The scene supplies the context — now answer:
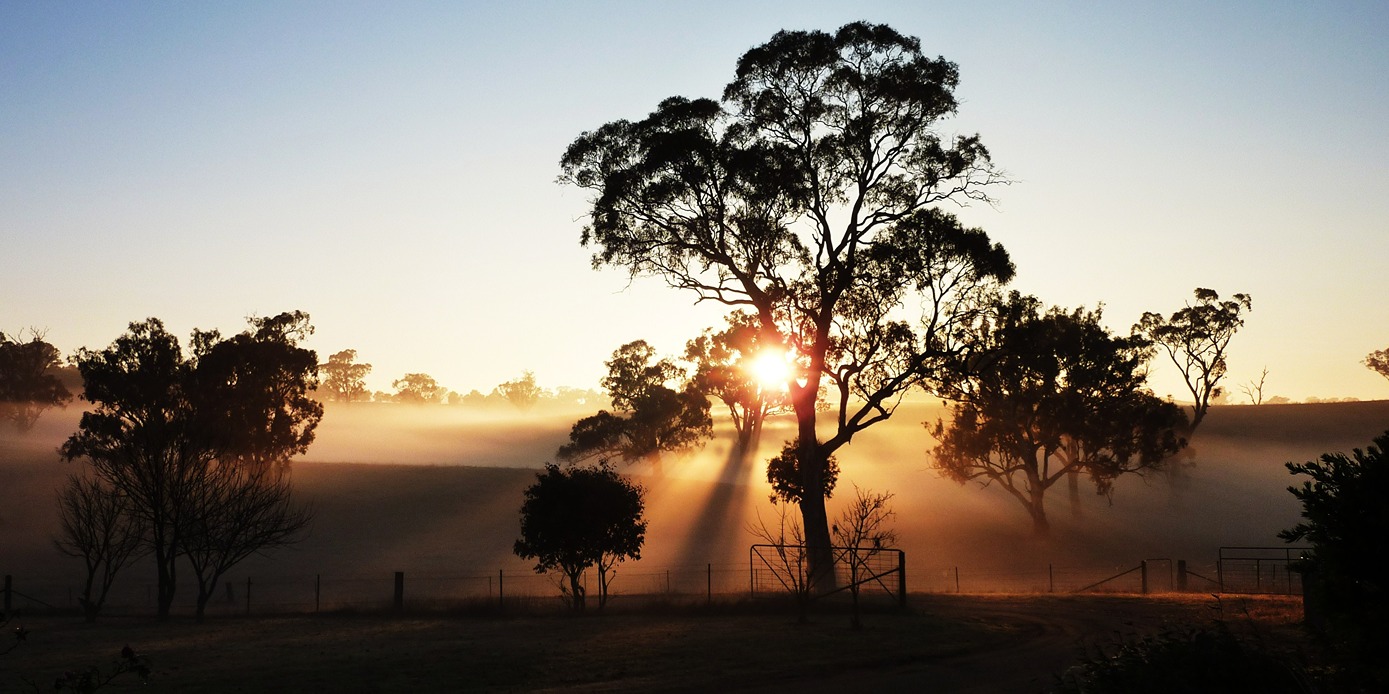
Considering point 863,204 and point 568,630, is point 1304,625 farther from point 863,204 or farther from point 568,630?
point 863,204

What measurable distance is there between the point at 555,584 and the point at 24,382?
81.8m

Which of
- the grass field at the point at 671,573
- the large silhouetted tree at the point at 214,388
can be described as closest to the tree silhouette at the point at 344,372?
the grass field at the point at 671,573

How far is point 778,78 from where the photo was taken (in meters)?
38.6

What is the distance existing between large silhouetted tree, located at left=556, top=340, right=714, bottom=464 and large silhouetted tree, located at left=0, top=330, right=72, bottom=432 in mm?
54178

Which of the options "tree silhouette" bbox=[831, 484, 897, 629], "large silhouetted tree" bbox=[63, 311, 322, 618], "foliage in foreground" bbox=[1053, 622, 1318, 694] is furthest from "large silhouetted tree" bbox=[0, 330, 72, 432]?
"foliage in foreground" bbox=[1053, 622, 1318, 694]

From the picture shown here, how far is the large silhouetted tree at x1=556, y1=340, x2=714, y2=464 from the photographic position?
8531 cm

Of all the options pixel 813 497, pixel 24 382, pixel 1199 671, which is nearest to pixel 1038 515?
pixel 813 497

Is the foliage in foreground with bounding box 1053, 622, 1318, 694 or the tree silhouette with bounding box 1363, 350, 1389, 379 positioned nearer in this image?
the foliage in foreground with bounding box 1053, 622, 1318, 694

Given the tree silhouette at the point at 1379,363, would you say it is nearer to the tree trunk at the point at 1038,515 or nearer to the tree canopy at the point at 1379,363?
the tree canopy at the point at 1379,363

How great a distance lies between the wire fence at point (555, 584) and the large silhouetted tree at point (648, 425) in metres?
31.0

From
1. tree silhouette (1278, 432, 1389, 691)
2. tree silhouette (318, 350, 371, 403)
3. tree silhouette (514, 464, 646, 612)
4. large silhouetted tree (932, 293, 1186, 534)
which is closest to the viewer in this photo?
tree silhouette (1278, 432, 1389, 691)

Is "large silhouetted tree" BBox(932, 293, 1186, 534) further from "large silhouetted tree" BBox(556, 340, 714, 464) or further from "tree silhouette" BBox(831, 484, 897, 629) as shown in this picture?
"large silhouetted tree" BBox(556, 340, 714, 464)

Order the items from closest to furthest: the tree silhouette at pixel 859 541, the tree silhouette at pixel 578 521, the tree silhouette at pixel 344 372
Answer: the tree silhouette at pixel 859 541, the tree silhouette at pixel 578 521, the tree silhouette at pixel 344 372

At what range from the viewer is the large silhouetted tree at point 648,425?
3359 inches
